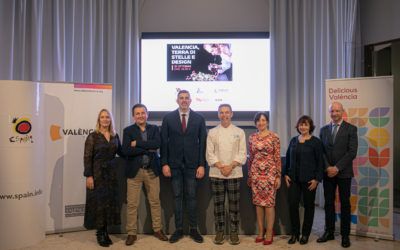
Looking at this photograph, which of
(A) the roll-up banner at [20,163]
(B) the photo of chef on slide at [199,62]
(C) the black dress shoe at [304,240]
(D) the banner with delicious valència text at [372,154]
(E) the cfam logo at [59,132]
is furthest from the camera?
(B) the photo of chef on slide at [199,62]

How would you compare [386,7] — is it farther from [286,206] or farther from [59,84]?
[59,84]

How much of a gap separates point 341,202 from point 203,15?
3537 mm

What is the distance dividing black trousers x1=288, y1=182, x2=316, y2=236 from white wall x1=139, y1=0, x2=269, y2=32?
298 cm

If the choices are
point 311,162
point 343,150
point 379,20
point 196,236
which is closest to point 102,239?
point 196,236

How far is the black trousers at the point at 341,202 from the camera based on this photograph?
374 centimetres

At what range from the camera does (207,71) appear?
18.8 ft

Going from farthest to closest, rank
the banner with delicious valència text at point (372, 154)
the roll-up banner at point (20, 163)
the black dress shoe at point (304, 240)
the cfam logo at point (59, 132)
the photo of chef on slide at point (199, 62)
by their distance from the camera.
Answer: the photo of chef on slide at point (199, 62), the cfam logo at point (59, 132), the banner with delicious valència text at point (372, 154), the black dress shoe at point (304, 240), the roll-up banner at point (20, 163)

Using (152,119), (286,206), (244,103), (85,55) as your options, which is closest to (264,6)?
(244,103)

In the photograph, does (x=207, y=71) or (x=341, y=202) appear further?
(x=207, y=71)

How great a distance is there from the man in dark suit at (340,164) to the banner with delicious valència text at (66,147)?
258 centimetres

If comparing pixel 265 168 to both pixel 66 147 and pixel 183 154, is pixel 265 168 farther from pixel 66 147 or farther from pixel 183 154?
pixel 66 147

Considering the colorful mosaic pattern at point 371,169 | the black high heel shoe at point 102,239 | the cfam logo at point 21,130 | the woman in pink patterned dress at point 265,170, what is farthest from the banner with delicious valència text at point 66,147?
the colorful mosaic pattern at point 371,169

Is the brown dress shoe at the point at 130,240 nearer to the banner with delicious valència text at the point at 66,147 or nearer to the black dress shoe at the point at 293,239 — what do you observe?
the banner with delicious valència text at the point at 66,147

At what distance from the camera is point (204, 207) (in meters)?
4.10
